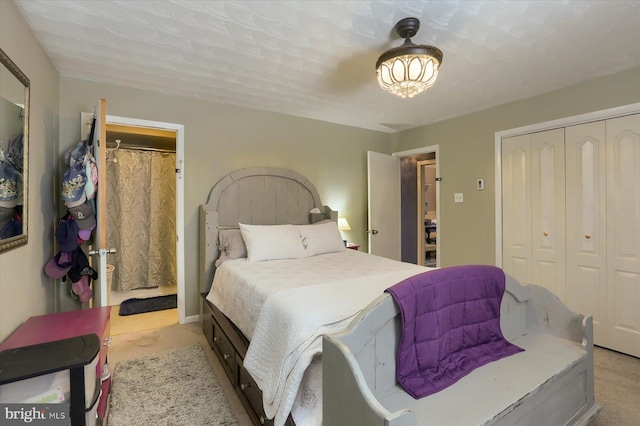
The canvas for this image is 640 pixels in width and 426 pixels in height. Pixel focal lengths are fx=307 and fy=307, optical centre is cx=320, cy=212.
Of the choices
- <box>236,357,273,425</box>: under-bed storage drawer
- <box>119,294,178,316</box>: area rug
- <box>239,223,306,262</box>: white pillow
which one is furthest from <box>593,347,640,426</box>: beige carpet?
<box>119,294,178,316</box>: area rug

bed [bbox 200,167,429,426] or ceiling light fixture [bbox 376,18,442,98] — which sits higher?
ceiling light fixture [bbox 376,18,442,98]

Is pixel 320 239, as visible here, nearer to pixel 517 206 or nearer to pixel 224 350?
pixel 224 350

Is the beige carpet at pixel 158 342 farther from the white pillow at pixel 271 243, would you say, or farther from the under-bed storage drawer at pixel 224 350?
the white pillow at pixel 271 243

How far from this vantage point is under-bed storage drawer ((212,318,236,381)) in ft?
6.63

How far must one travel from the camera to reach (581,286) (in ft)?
9.21

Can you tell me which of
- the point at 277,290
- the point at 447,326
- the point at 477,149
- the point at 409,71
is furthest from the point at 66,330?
the point at 477,149

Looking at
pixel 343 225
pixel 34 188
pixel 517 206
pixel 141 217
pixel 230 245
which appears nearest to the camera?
pixel 34 188

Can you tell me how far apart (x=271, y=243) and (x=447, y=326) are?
5.69 ft

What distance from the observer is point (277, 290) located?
5.90 ft

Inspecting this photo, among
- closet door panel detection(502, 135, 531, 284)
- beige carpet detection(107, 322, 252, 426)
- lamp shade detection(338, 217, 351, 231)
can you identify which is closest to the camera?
beige carpet detection(107, 322, 252, 426)

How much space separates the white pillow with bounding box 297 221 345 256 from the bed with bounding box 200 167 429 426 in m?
0.01

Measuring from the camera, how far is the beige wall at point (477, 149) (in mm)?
2748

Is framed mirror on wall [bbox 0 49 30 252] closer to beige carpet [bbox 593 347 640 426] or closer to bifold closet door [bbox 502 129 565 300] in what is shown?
beige carpet [bbox 593 347 640 426]

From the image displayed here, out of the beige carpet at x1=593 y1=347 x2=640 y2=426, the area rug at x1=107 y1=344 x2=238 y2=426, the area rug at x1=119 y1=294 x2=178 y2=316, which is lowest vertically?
the beige carpet at x1=593 y1=347 x2=640 y2=426
